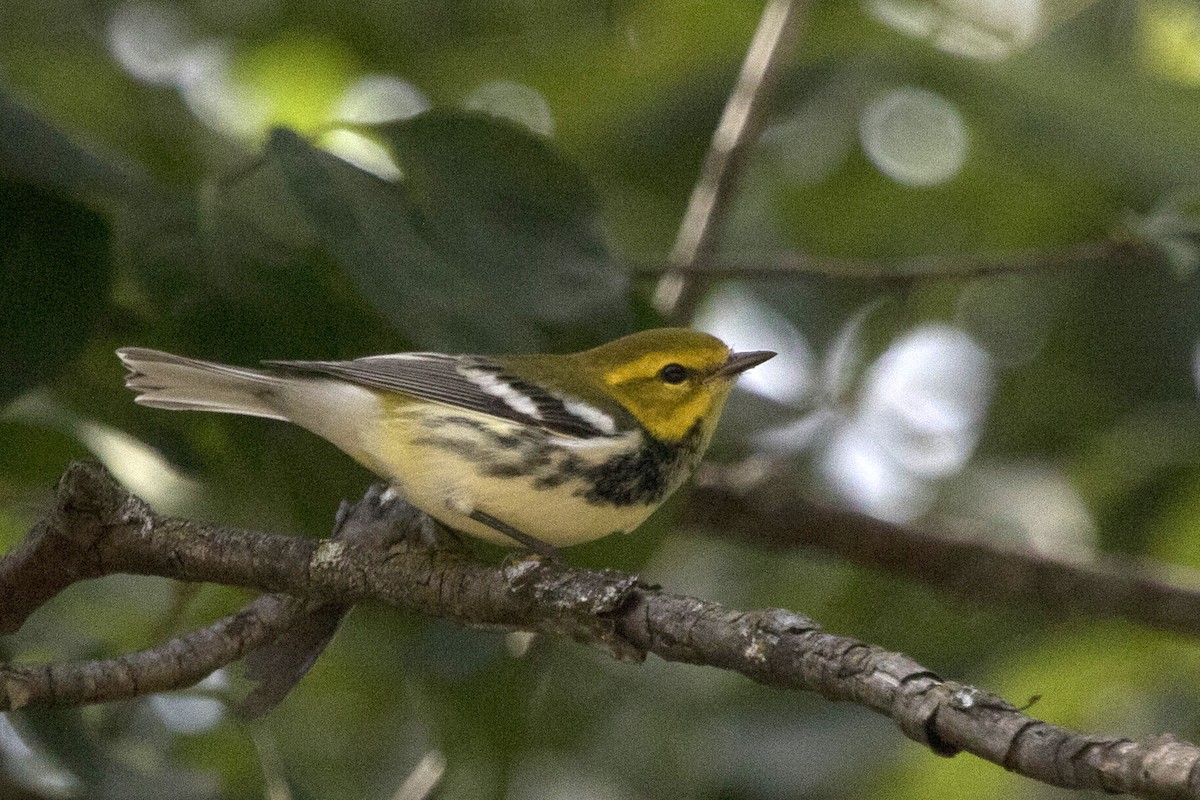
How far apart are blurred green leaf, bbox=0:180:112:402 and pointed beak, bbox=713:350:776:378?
1351 millimetres

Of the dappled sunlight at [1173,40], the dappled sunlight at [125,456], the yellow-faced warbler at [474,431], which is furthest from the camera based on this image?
the dappled sunlight at [1173,40]

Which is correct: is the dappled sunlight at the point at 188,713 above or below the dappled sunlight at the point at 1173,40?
below

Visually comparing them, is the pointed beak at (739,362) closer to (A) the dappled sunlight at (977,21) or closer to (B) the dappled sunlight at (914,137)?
(A) the dappled sunlight at (977,21)

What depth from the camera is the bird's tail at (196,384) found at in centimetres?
263

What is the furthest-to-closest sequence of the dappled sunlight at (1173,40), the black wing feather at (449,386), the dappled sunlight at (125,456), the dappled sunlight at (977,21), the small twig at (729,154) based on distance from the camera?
the dappled sunlight at (1173,40) → the dappled sunlight at (977,21) → the small twig at (729,154) → the dappled sunlight at (125,456) → the black wing feather at (449,386)

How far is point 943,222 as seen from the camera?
447cm

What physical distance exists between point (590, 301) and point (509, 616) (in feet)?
2.83

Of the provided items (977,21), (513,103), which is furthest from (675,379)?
(977,21)

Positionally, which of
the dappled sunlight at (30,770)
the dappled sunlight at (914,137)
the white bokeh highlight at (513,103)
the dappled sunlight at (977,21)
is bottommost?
the dappled sunlight at (30,770)

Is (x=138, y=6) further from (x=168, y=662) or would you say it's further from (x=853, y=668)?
(x=853, y=668)

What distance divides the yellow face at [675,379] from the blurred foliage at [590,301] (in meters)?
0.20

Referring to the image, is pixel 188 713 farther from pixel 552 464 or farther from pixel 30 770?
pixel 552 464

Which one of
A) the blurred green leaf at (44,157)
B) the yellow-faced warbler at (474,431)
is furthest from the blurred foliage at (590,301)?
the yellow-faced warbler at (474,431)

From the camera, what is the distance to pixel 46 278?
2639 millimetres
